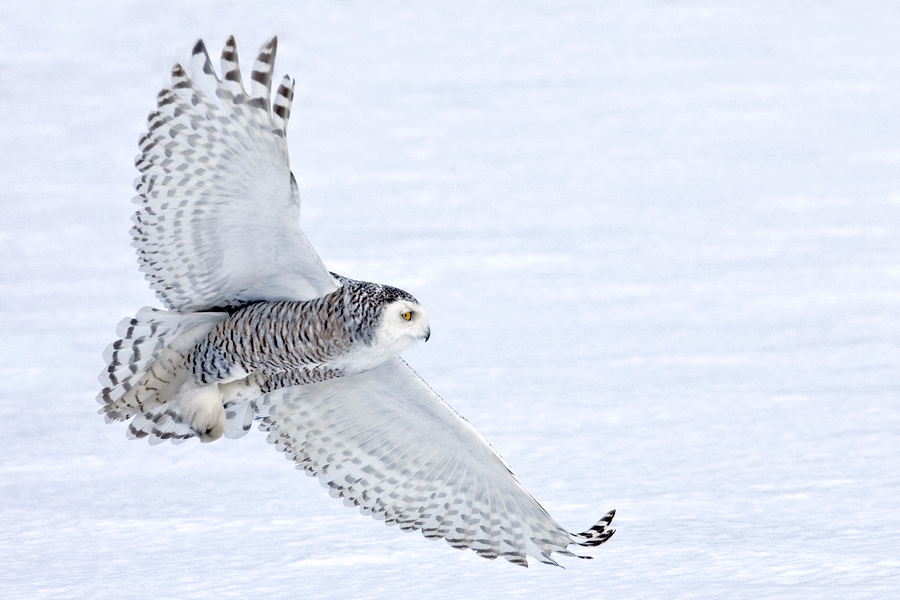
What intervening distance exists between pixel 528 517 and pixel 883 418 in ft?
6.35

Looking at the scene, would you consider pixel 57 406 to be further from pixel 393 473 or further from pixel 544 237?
pixel 544 237

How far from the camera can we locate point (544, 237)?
7.84m

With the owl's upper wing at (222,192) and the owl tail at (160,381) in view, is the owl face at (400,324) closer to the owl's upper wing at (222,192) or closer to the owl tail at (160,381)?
the owl's upper wing at (222,192)

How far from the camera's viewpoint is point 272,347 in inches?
146

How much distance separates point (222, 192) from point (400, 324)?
0.58 meters

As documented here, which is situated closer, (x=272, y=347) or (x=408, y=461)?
(x=272, y=347)

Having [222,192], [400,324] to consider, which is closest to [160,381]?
[222,192]

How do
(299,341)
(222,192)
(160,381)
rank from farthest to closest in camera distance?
(160,381), (299,341), (222,192)

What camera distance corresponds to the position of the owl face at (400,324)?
11.7ft

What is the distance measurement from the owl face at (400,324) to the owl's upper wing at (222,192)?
0.74ft

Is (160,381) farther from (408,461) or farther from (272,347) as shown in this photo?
(408,461)

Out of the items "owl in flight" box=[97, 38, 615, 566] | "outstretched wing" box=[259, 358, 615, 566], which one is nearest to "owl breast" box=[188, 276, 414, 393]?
"owl in flight" box=[97, 38, 615, 566]

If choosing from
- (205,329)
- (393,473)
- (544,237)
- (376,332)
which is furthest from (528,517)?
(544,237)

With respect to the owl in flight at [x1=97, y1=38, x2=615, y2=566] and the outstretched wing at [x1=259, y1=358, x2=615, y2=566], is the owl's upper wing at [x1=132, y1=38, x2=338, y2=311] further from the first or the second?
the outstretched wing at [x1=259, y1=358, x2=615, y2=566]
